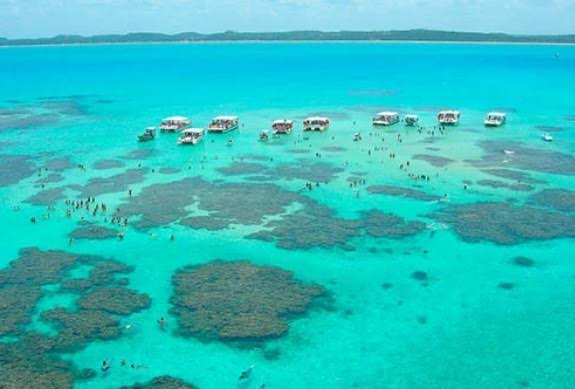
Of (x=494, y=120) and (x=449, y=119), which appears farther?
(x=449, y=119)

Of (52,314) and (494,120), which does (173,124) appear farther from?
(52,314)

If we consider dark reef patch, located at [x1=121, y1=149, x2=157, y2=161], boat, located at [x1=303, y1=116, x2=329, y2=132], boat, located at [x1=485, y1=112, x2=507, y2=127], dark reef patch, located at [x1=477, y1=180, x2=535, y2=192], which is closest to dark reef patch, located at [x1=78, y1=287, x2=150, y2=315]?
dark reef patch, located at [x1=121, y1=149, x2=157, y2=161]

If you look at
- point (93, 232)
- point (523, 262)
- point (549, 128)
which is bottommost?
point (523, 262)

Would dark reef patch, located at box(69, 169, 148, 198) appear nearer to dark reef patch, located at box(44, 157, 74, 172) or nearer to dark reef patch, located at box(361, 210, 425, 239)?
dark reef patch, located at box(44, 157, 74, 172)

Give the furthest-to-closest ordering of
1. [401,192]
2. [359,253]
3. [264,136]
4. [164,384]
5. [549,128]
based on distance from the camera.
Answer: [549,128] < [264,136] < [401,192] < [359,253] < [164,384]

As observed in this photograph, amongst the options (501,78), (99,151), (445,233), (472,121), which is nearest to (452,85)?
(501,78)

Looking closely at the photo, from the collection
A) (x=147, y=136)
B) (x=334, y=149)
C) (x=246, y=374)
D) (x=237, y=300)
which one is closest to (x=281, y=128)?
(x=334, y=149)
